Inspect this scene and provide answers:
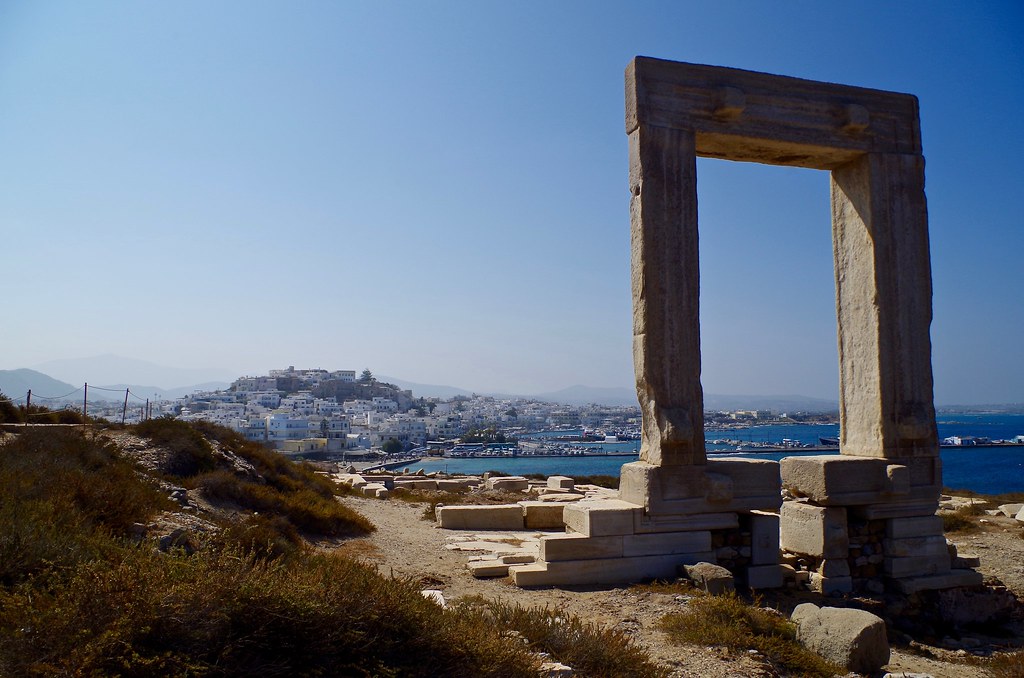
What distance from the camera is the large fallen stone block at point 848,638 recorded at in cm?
576

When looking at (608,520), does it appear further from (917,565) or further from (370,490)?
(370,490)

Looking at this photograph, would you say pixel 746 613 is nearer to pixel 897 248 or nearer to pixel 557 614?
pixel 557 614

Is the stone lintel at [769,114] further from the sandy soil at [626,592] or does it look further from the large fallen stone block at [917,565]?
the sandy soil at [626,592]

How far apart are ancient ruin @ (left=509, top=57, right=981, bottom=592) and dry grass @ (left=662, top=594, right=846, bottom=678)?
1.49 meters

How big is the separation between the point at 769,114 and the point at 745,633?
20.5 feet

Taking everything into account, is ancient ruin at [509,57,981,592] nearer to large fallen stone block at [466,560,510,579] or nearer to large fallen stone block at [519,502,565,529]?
large fallen stone block at [466,560,510,579]

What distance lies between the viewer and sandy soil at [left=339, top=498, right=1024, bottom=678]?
562cm

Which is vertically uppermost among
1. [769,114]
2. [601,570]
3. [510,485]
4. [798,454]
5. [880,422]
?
[769,114]

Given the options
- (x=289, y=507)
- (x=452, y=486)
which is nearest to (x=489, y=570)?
(x=289, y=507)

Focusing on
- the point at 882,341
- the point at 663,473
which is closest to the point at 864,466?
the point at 882,341

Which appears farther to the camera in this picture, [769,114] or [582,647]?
[769,114]

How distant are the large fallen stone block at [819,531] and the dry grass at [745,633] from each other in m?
1.98

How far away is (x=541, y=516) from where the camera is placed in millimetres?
12391

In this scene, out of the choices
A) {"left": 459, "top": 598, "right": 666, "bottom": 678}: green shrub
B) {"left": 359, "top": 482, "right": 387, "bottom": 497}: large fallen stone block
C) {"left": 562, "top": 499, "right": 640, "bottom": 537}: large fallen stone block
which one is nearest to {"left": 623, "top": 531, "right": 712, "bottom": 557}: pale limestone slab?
{"left": 562, "top": 499, "right": 640, "bottom": 537}: large fallen stone block
